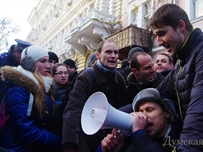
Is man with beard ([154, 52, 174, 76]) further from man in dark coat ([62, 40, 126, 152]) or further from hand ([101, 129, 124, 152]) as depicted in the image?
hand ([101, 129, 124, 152])

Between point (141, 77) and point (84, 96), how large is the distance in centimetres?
73

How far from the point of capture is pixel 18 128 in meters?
1.97

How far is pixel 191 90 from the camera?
121 cm

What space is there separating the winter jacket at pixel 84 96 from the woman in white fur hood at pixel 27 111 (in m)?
0.26

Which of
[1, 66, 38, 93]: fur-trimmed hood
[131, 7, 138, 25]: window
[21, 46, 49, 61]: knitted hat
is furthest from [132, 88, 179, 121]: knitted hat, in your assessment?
[131, 7, 138, 25]: window

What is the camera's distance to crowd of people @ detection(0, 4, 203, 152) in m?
1.26

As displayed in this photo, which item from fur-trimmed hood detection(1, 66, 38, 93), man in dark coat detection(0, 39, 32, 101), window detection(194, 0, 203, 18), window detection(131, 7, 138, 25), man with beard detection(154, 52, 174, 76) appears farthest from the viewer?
window detection(131, 7, 138, 25)

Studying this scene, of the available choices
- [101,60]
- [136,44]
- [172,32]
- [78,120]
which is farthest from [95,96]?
[136,44]

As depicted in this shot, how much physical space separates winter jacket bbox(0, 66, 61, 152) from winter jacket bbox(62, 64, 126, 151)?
0.27m

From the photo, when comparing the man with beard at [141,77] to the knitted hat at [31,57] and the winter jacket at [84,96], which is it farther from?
the knitted hat at [31,57]

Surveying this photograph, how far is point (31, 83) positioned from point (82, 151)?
33.8 inches

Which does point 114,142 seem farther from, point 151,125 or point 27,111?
point 27,111

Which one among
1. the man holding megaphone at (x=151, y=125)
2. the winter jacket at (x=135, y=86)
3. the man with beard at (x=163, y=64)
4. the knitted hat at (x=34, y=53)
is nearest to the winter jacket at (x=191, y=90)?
the man holding megaphone at (x=151, y=125)

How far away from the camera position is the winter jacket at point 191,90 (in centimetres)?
102
